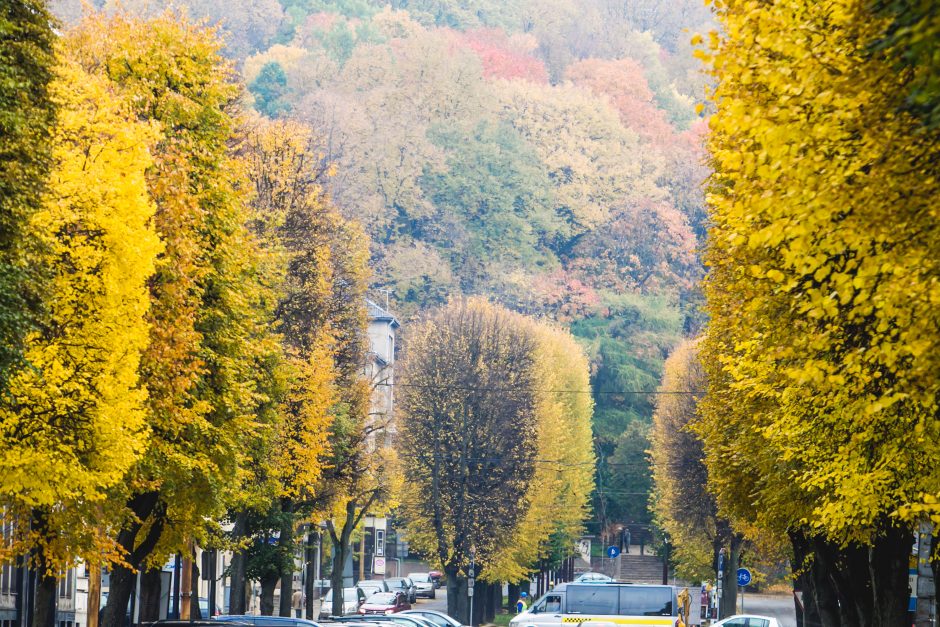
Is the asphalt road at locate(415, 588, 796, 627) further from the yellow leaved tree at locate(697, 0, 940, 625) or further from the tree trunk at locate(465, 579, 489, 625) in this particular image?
the yellow leaved tree at locate(697, 0, 940, 625)

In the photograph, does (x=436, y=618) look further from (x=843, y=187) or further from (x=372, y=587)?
(x=843, y=187)

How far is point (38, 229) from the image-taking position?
21.8m

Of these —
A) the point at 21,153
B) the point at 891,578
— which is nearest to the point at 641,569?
the point at 891,578

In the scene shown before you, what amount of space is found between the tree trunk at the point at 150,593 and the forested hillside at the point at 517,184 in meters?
67.5

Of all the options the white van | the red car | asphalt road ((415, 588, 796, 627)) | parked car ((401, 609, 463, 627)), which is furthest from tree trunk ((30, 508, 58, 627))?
asphalt road ((415, 588, 796, 627))

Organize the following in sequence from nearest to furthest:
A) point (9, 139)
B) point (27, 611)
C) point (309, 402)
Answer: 1. point (9, 139)
2. point (27, 611)
3. point (309, 402)

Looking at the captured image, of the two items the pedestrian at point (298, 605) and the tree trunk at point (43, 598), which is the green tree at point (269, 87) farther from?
the tree trunk at point (43, 598)

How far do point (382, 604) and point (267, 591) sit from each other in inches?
947

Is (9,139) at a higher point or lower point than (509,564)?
higher

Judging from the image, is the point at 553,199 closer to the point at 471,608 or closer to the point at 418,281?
the point at 418,281

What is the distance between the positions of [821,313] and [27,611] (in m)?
31.7

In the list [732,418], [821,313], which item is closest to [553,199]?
[732,418]

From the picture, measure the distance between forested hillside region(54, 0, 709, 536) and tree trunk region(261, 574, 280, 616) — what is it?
5751cm

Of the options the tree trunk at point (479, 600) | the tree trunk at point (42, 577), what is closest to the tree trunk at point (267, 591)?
the tree trunk at point (42, 577)
